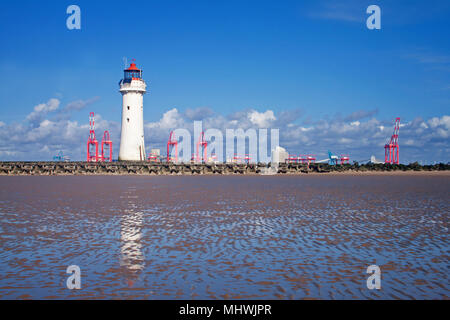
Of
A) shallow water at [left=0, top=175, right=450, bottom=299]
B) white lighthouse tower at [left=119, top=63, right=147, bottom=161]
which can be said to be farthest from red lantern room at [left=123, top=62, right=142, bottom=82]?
shallow water at [left=0, top=175, right=450, bottom=299]

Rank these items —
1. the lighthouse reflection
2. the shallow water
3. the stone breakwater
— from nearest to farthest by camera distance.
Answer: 1. the shallow water
2. the lighthouse reflection
3. the stone breakwater

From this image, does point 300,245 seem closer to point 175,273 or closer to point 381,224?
point 175,273

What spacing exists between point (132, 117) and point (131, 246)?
65.5 m

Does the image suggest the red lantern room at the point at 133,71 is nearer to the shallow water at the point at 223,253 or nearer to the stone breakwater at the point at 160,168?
the stone breakwater at the point at 160,168

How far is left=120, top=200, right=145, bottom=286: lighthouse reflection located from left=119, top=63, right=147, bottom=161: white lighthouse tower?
58909 mm

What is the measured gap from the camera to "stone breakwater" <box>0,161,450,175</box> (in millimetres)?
71438

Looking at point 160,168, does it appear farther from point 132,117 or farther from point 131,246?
point 131,246

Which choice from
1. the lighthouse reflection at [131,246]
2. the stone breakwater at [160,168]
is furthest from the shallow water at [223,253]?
the stone breakwater at [160,168]

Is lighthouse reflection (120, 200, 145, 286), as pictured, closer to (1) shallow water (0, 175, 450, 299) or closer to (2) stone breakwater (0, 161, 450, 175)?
(1) shallow water (0, 175, 450, 299)

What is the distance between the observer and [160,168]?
7481 cm

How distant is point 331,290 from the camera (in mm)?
6980

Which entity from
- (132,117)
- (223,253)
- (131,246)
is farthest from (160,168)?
(223,253)

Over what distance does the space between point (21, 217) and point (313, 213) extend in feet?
39.7
